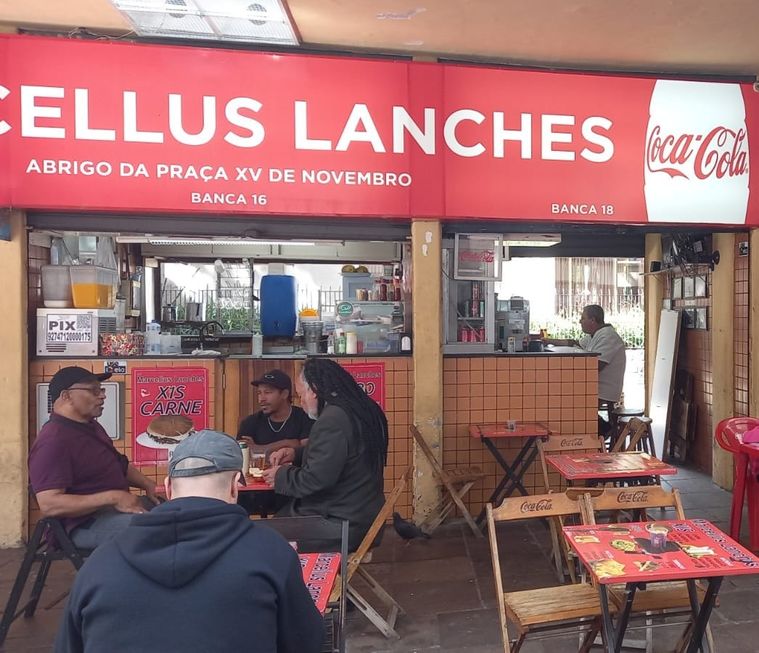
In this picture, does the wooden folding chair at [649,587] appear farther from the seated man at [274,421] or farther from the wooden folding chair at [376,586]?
the seated man at [274,421]

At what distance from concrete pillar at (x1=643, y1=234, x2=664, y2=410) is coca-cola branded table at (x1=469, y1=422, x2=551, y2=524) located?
322 centimetres

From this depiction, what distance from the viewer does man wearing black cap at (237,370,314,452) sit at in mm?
4188

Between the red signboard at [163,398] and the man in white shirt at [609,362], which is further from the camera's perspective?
the man in white shirt at [609,362]

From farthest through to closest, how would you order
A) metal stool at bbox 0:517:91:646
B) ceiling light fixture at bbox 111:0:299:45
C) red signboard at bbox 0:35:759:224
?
red signboard at bbox 0:35:759:224 → ceiling light fixture at bbox 111:0:299:45 → metal stool at bbox 0:517:91:646

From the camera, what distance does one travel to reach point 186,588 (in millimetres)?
1427

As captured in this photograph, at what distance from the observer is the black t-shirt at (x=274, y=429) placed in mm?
4250

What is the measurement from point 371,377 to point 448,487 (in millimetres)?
1108

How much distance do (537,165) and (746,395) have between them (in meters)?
2.96

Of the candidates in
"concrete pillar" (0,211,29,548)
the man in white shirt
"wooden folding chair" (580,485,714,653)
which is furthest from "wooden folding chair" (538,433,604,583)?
"concrete pillar" (0,211,29,548)

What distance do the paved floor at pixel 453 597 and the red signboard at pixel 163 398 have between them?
1012 millimetres

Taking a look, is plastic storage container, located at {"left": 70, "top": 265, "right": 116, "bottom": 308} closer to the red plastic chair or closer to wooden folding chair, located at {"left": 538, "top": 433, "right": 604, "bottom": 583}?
wooden folding chair, located at {"left": 538, "top": 433, "right": 604, "bottom": 583}

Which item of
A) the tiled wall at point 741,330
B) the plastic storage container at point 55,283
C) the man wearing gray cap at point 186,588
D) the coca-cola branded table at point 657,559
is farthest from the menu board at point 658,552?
the plastic storage container at point 55,283

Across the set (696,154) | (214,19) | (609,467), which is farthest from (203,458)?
(696,154)

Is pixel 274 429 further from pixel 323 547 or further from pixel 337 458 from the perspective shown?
pixel 323 547
